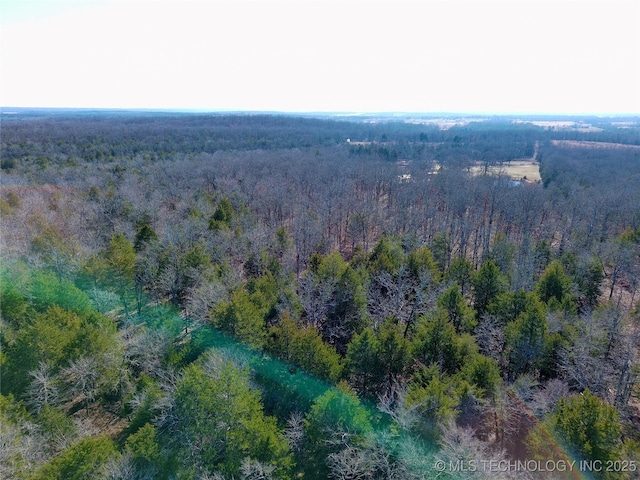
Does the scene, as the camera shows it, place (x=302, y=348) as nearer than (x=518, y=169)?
Yes

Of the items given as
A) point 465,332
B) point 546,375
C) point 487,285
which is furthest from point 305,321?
point 546,375

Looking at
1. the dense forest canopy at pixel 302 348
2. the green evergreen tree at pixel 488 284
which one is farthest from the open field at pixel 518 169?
the green evergreen tree at pixel 488 284

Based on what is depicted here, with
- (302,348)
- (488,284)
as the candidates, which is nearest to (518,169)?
(488,284)

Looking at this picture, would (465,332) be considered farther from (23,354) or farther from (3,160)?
(3,160)

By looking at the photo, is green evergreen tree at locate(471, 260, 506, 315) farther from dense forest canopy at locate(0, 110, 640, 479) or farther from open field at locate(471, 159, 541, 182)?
open field at locate(471, 159, 541, 182)

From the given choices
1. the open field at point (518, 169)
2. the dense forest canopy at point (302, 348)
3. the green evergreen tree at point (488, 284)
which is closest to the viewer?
the dense forest canopy at point (302, 348)

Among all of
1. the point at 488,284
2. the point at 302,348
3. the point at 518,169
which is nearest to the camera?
the point at 302,348

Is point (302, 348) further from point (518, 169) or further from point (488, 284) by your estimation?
Answer: point (518, 169)

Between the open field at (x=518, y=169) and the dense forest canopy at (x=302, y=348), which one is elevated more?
the open field at (x=518, y=169)

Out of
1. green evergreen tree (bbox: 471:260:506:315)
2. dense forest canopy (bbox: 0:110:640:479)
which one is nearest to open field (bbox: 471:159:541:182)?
dense forest canopy (bbox: 0:110:640:479)

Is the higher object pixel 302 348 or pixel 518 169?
pixel 518 169

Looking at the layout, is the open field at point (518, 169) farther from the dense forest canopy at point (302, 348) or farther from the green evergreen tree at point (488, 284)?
the green evergreen tree at point (488, 284)
